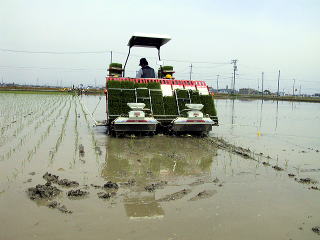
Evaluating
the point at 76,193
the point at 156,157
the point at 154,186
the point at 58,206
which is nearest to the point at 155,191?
the point at 154,186

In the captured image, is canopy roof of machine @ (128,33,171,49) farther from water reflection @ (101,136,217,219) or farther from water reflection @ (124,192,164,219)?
water reflection @ (124,192,164,219)

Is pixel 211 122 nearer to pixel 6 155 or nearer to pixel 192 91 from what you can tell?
pixel 192 91

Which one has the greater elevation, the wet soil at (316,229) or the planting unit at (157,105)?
the planting unit at (157,105)

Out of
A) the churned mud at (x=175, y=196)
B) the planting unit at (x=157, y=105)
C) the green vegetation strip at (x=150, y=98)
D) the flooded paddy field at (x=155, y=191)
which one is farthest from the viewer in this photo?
the green vegetation strip at (x=150, y=98)

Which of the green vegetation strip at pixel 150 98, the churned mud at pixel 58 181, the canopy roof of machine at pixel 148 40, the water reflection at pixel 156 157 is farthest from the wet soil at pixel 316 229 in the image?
the canopy roof of machine at pixel 148 40

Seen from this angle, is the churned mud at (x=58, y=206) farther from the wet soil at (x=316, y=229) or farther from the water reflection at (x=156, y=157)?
the wet soil at (x=316, y=229)

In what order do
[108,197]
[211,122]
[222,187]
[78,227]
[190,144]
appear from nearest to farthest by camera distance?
[78,227] < [108,197] < [222,187] < [190,144] < [211,122]

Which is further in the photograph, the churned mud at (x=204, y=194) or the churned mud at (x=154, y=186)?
the churned mud at (x=154, y=186)

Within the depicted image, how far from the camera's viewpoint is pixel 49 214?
12.0 ft

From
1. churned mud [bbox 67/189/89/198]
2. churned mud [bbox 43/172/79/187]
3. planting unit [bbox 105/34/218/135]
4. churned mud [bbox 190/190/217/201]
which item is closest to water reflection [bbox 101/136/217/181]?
planting unit [bbox 105/34/218/135]

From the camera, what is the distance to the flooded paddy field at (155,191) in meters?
3.42

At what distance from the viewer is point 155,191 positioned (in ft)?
15.0

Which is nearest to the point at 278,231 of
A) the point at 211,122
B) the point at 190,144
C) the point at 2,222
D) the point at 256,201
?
the point at 256,201

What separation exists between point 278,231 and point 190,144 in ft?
16.7
